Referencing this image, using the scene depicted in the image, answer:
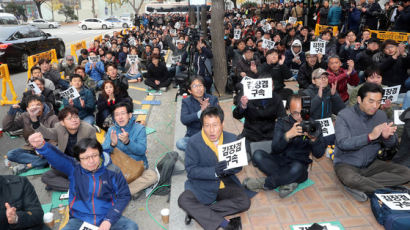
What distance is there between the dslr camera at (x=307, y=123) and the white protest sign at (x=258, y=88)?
3.28ft

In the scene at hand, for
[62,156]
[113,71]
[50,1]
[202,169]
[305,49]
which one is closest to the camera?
[62,156]

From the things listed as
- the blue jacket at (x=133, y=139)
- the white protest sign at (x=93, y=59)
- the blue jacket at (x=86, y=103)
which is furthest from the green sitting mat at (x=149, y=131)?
the white protest sign at (x=93, y=59)

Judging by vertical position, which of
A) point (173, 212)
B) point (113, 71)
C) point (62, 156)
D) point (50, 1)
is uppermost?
point (50, 1)

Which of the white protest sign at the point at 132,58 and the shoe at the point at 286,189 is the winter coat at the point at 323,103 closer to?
the shoe at the point at 286,189

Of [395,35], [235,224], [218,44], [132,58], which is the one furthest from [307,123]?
[132,58]

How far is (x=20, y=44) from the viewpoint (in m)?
12.1

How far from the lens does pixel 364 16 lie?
11156mm

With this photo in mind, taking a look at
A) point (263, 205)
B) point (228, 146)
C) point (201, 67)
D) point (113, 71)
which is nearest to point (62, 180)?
point (228, 146)

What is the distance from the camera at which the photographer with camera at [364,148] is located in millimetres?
3674

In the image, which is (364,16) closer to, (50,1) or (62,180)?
(62,180)

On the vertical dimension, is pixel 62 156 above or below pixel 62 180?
above

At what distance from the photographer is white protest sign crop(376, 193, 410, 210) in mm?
3295

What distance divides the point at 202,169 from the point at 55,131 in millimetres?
2445

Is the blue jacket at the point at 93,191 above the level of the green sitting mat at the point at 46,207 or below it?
above
